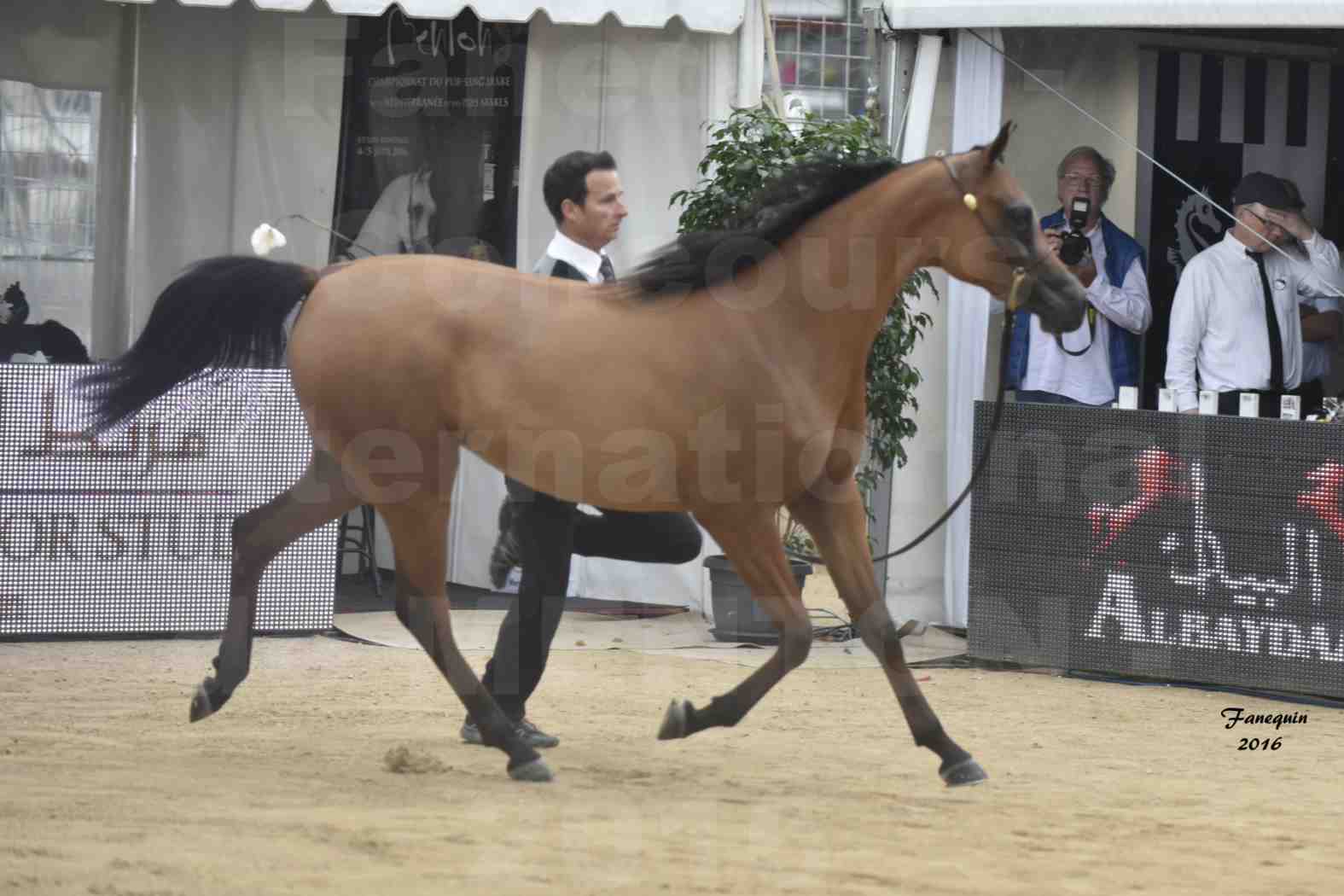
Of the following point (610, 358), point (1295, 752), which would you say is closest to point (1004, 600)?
point (1295, 752)

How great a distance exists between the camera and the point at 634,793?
484 cm

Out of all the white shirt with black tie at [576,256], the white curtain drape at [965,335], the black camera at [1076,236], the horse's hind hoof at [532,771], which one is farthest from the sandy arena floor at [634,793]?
the black camera at [1076,236]

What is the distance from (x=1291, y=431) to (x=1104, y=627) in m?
1.07

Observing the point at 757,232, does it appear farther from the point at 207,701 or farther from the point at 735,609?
the point at 735,609

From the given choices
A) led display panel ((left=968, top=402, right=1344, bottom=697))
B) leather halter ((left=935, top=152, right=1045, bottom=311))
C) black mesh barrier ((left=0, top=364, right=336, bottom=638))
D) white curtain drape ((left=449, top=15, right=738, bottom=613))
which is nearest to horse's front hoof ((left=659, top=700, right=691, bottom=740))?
leather halter ((left=935, top=152, right=1045, bottom=311))

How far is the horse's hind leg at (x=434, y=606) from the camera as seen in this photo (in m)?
4.97

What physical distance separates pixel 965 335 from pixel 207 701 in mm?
3995

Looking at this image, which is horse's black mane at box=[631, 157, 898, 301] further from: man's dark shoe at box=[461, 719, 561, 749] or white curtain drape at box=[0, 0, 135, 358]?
white curtain drape at box=[0, 0, 135, 358]

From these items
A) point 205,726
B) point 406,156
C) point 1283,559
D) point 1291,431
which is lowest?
point 205,726

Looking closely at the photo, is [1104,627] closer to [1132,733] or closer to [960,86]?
[1132,733]

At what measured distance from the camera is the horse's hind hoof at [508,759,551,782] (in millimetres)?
4898

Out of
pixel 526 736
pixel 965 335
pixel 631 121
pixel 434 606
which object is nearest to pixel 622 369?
pixel 434 606

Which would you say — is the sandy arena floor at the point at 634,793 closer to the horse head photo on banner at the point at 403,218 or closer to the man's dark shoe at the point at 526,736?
the man's dark shoe at the point at 526,736

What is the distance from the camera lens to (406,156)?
9.09 m
